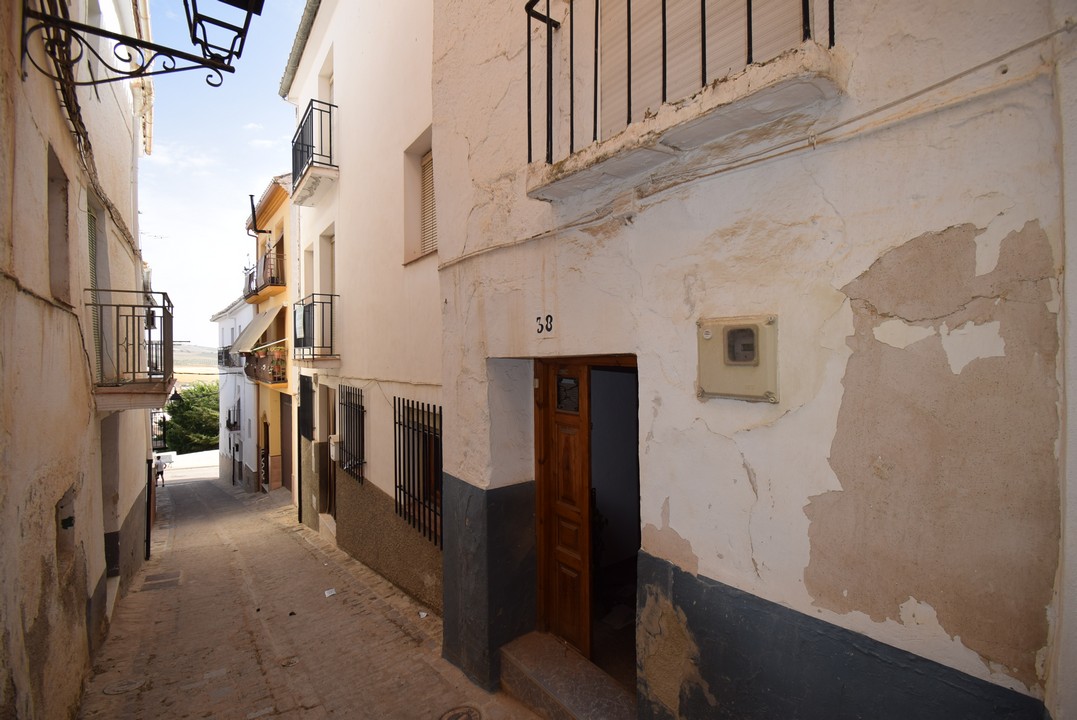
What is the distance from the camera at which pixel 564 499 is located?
4.25 meters

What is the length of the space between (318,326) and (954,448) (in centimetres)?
1059

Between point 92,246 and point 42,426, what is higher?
point 92,246

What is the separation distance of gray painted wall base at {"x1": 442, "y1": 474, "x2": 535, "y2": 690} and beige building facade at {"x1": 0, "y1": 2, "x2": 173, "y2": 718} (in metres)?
2.78

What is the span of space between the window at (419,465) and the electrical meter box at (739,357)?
408 cm

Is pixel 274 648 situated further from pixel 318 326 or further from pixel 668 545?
pixel 318 326

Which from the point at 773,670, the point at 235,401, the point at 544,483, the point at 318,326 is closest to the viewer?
the point at 773,670

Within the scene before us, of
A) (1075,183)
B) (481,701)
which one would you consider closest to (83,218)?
(481,701)

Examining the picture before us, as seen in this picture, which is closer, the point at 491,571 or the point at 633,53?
the point at 633,53

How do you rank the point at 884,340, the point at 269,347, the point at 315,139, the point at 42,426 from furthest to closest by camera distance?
the point at 269,347, the point at 315,139, the point at 42,426, the point at 884,340

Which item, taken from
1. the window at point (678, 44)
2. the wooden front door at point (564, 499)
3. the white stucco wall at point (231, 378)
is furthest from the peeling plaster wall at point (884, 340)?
the white stucco wall at point (231, 378)

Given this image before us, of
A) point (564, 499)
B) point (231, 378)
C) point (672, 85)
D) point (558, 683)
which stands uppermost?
point (672, 85)

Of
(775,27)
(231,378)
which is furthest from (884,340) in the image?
(231,378)

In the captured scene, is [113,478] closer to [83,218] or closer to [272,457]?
[83,218]

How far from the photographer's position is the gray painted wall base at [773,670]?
1.73m
